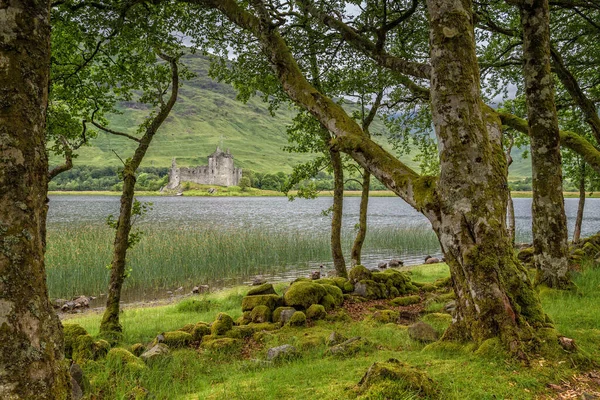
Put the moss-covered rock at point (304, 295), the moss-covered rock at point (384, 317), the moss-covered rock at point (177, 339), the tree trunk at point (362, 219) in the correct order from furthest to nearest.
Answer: the tree trunk at point (362, 219), the moss-covered rock at point (304, 295), the moss-covered rock at point (384, 317), the moss-covered rock at point (177, 339)

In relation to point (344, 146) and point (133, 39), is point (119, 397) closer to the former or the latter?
point (344, 146)

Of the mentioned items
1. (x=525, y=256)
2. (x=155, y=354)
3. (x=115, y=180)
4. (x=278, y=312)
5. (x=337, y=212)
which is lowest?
(x=278, y=312)

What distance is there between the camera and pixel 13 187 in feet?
7.66

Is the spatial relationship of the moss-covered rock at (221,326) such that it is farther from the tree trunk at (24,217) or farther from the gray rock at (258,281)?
the gray rock at (258,281)

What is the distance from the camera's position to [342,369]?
15.5ft

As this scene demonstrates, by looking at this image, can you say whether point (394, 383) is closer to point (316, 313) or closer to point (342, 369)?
point (342, 369)

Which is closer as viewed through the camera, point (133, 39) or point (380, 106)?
point (133, 39)

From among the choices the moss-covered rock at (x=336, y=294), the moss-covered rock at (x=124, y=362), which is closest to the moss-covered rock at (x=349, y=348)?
the moss-covered rock at (x=124, y=362)

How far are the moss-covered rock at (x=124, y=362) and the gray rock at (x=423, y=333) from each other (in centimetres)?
410

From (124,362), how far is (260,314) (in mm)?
4030

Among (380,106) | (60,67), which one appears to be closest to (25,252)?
(60,67)

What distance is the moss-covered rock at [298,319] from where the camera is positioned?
28.3 feet

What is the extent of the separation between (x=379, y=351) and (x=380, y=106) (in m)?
10.1

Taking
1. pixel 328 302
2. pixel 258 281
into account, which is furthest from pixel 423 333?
pixel 258 281
